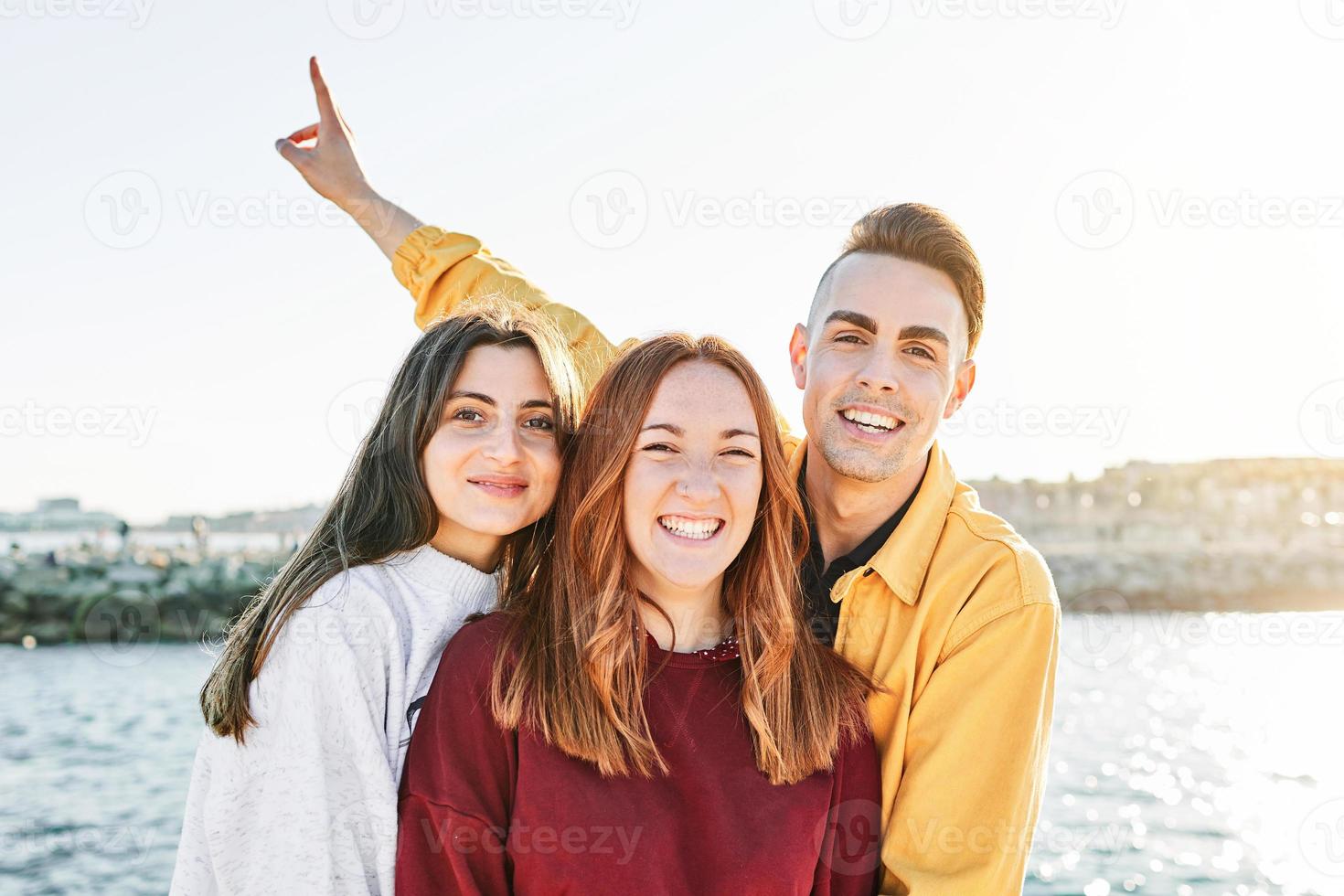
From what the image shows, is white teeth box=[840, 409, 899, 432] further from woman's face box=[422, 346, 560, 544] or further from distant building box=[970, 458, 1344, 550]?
distant building box=[970, 458, 1344, 550]

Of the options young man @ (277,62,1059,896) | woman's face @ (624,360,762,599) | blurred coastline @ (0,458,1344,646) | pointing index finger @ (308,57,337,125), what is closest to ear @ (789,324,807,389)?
young man @ (277,62,1059,896)

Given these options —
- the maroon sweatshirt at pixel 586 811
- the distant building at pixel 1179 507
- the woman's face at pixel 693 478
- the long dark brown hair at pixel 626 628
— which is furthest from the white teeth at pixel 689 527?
the distant building at pixel 1179 507

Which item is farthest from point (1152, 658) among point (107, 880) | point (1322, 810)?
point (107, 880)

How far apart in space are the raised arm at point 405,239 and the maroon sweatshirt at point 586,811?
6.02 ft

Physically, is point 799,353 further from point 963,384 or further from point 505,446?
point 505,446

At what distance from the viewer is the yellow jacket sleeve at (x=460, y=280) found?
13.3 ft

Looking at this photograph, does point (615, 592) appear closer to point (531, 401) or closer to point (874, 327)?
point (531, 401)

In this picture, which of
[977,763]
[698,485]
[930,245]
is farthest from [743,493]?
[930,245]

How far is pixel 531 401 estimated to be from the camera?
2875mm

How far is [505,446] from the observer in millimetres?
2785

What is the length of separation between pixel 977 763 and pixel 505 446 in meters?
1.50

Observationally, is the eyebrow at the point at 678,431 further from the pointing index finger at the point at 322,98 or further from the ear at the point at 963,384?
the pointing index finger at the point at 322,98

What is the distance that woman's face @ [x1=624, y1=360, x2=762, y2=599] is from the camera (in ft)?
8.42

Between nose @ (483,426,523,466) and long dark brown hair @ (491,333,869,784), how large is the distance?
0.14 metres
